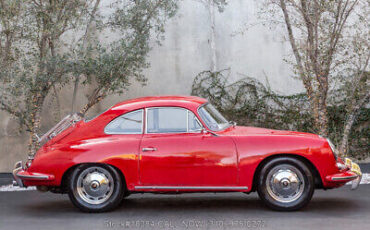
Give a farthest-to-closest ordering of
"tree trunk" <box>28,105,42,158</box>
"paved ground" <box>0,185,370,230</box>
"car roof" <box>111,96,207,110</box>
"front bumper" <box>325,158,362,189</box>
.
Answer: "tree trunk" <box>28,105,42,158</box> < "car roof" <box>111,96,207,110</box> < "front bumper" <box>325,158,362,189</box> < "paved ground" <box>0,185,370,230</box>

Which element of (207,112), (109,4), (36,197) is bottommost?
(36,197)

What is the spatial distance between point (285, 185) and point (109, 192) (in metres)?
2.22

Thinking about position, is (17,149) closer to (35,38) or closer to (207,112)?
(35,38)

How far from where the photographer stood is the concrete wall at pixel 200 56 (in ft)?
45.3

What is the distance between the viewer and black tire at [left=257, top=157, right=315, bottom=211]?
7.46 m

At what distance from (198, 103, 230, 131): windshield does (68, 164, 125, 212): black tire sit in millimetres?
1323

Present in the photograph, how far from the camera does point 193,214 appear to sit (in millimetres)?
7504

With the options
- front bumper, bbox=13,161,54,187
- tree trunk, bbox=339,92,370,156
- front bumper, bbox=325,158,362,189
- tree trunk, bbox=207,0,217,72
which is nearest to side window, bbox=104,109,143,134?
front bumper, bbox=13,161,54,187

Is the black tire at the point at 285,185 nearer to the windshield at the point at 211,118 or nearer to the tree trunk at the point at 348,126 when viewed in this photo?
the windshield at the point at 211,118

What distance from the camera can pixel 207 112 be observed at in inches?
313

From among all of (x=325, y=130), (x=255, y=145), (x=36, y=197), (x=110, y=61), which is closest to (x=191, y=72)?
(x=110, y=61)

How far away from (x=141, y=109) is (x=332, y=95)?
6.87 metres

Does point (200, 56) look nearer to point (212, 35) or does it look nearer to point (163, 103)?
point (212, 35)

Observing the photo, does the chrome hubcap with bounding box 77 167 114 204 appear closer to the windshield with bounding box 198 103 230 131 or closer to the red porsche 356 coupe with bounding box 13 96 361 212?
the red porsche 356 coupe with bounding box 13 96 361 212
